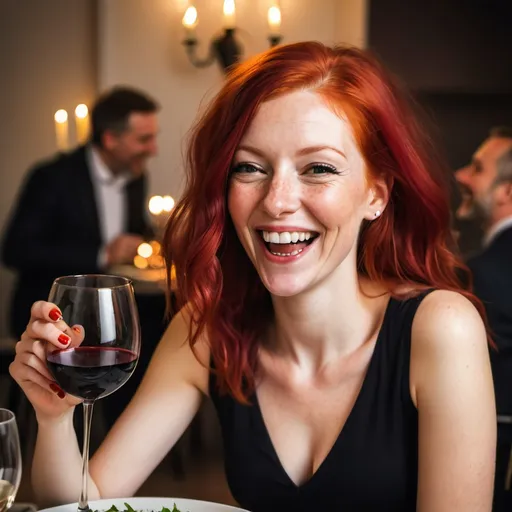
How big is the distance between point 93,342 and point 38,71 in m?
4.96

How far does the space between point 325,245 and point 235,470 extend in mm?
437

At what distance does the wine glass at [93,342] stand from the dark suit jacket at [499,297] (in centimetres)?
207

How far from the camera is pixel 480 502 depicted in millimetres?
1427

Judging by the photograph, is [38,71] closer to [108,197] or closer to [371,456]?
[108,197]

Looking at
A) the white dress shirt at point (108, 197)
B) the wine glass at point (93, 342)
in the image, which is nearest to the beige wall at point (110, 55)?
the white dress shirt at point (108, 197)

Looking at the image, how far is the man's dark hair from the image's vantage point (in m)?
4.56

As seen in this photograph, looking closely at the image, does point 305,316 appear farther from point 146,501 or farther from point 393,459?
point 146,501

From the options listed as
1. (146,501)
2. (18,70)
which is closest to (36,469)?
(146,501)

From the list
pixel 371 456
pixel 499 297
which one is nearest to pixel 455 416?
pixel 371 456

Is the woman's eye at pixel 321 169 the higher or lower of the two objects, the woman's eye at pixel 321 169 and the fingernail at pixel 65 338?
the higher

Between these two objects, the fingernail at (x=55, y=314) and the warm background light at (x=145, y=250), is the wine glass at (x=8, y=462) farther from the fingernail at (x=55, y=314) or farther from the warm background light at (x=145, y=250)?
the warm background light at (x=145, y=250)

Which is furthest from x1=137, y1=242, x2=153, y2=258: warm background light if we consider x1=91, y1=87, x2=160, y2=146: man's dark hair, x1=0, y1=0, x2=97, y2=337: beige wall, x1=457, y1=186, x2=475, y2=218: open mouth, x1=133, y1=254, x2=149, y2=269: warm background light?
x1=0, y1=0, x2=97, y2=337: beige wall

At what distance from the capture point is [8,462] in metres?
1.06

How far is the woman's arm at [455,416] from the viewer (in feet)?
4.62
